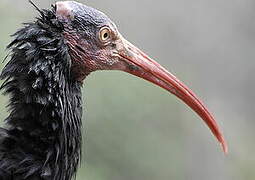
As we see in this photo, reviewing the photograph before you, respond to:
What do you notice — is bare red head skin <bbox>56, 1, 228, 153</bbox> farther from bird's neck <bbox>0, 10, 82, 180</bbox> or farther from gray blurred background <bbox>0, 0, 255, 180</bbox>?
gray blurred background <bbox>0, 0, 255, 180</bbox>

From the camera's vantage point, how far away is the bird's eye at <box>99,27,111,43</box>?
10.5 feet

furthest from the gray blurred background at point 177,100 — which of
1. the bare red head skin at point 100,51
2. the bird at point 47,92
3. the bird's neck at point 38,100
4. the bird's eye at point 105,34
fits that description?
the bird's neck at point 38,100

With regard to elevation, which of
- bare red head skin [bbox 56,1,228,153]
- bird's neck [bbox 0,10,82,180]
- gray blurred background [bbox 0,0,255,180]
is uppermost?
gray blurred background [bbox 0,0,255,180]

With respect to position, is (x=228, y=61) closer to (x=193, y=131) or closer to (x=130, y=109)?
(x=193, y=131)

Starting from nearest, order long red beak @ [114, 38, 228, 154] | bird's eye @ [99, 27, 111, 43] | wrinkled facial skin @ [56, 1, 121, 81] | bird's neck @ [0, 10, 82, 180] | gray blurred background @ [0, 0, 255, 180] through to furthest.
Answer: bird's neck @ [0, 10, 82, 180]
wrinkled facial skin @ [56, 1, 121, 81]
bird's eye @ [99, 27, 111, 43]
long red beak @ [114, 38, 228, 154]
gray blurred background @ [0, 0, 255, 180]

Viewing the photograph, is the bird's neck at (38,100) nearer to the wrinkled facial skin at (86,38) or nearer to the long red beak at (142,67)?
the wrinkled facial skin at (86,38)

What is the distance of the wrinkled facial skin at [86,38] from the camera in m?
3.08

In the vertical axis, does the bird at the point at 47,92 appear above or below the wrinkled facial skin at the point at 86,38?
below

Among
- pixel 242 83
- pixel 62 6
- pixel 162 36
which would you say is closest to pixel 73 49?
pixel 62 6

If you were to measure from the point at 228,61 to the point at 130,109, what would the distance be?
1249 millimetres

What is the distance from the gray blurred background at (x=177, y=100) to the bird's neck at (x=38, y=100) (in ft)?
9.66

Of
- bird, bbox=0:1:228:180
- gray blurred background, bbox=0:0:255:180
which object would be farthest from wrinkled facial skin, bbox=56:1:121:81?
gray blurred background, bbox=0:0:255:180

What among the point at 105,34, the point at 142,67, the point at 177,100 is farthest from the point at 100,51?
the point at 177,100

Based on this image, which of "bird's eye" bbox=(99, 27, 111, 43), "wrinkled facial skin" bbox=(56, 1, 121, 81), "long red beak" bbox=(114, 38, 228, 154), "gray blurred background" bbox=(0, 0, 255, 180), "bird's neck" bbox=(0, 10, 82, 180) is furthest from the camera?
"gray blurred background" bbox=(0, 0, 255, 180)
